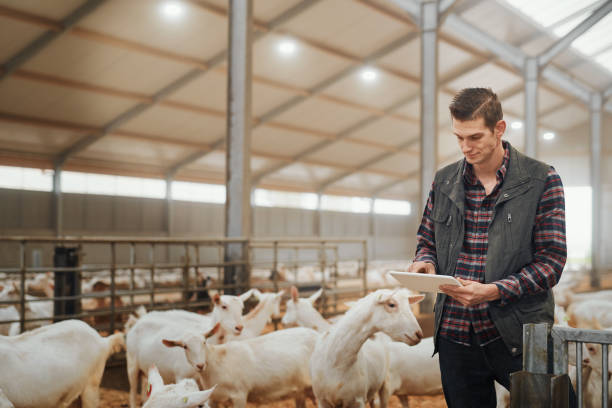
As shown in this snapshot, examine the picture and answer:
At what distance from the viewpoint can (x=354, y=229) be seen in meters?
28.3

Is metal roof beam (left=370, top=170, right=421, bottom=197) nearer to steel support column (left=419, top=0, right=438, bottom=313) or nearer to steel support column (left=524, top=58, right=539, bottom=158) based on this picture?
steel support column (left=524, top=58, right=539, bottom=158)

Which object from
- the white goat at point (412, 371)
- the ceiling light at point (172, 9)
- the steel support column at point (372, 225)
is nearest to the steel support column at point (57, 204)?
the ceiling light at point (172, 9)

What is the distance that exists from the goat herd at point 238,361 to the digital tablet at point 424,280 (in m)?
1.20

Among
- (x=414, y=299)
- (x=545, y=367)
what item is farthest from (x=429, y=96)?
(x=545, y=367)

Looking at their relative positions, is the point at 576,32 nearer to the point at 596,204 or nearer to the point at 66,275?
the point at 596,204

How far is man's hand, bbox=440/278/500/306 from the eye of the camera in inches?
72.6

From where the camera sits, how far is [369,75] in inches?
637

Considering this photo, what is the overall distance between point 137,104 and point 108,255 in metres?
7.30

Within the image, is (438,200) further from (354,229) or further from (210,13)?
(354,229)

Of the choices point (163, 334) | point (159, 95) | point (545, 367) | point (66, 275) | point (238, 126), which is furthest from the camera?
point (159, 95)

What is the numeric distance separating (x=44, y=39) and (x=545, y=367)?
12.3m

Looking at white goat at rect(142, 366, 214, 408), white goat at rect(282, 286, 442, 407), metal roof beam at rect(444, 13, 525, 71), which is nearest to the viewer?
white goat at rect(142, 366, 214, 408)

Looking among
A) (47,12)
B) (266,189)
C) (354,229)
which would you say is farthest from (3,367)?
(354,229)

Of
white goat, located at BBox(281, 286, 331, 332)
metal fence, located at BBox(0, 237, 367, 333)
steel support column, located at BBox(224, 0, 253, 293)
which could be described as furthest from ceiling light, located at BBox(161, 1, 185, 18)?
white goat, located at BBox(281, 286, 331, 332)
